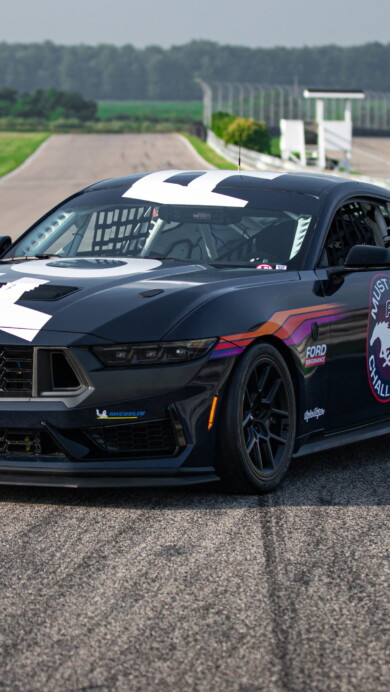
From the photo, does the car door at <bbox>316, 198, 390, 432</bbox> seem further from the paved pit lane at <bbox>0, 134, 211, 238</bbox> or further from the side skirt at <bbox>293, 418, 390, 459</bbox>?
the paved pit lane at <bbox>0, 134, 211, 238</bbox>

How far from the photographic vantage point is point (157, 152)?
247 ft

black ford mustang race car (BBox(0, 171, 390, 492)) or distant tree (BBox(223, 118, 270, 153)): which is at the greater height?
black ford mustang race car (BBox(0, 171, 390, 492))

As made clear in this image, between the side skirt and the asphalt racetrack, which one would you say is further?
the side skirt

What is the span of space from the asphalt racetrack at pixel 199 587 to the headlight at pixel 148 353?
0.63 m

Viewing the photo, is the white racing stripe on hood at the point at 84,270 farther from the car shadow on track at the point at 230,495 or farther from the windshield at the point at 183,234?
the car shadow on track at the point at 230,495

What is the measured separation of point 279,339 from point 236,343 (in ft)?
1.28

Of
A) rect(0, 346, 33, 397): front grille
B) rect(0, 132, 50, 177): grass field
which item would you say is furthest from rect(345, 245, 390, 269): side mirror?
rect(0, 132, 50, 177): grass field

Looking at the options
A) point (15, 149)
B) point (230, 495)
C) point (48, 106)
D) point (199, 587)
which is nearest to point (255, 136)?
point (15, 149)

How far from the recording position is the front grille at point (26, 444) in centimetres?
502

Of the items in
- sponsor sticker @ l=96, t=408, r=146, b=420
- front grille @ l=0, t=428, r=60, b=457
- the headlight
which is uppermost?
the headlight

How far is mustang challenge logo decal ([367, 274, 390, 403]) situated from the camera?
6.21 m

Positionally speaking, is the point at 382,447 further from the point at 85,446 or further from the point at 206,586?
the point at 206,586

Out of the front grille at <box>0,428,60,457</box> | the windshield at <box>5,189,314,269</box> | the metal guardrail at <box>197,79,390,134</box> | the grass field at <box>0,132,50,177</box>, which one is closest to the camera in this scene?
the front grille at <box>0,428,60,457</box>

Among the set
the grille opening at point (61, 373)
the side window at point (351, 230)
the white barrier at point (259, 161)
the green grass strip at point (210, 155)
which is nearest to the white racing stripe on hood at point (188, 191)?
the side window at point (351, 230)
